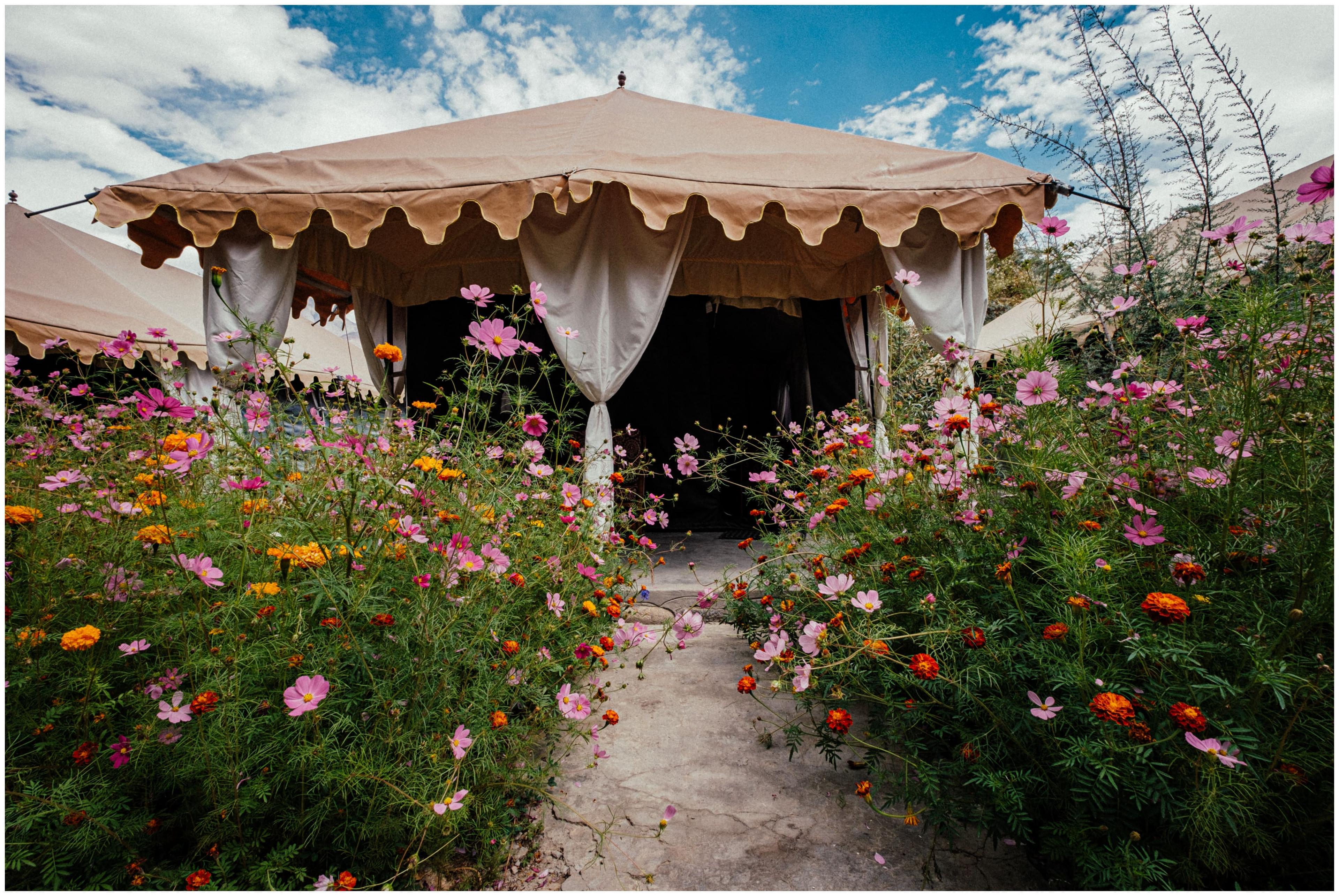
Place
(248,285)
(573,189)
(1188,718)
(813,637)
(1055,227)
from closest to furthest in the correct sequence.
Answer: (1188,718)
(813,637)
(1055,227)
(573,189)
(248,285)

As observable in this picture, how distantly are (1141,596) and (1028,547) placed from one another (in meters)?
0.24

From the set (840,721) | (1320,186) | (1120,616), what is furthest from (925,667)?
(1320,186)

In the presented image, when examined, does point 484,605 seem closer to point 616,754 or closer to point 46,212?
point 616,754

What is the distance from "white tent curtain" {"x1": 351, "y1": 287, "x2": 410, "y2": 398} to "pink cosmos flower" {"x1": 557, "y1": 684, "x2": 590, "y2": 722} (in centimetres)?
415

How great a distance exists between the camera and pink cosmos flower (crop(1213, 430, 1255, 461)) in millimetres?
999

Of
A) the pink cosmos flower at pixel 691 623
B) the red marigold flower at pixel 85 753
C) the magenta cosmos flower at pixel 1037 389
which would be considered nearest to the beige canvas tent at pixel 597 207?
the pink cosmos flower at pixel 691 623

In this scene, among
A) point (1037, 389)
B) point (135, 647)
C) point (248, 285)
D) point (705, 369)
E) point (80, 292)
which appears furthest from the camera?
point (80, 292)

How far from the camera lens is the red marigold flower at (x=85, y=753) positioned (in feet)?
2.86

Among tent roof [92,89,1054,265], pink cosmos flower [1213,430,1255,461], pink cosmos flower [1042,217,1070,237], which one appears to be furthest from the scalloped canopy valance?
pink cosmos flower [1213,430,1255,461]

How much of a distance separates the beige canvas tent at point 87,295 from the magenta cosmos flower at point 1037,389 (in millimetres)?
3644

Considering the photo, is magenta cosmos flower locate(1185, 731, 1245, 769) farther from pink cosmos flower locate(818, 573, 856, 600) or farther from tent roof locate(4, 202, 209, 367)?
tent roof locate(4, 202, 209, 367)

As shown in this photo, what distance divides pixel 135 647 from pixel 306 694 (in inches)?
14.8

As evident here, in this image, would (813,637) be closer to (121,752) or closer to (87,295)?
(121,752)

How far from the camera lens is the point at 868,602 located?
3.70 feet
